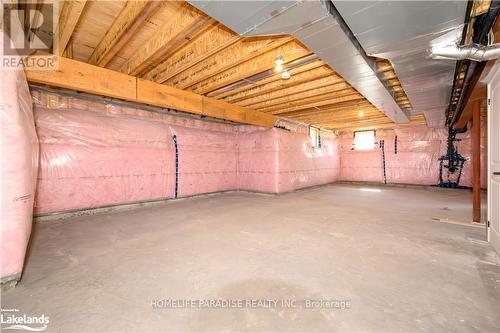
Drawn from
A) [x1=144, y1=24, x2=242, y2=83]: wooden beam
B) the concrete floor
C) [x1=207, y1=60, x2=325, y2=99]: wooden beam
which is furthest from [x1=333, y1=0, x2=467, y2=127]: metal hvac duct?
the concrete floor

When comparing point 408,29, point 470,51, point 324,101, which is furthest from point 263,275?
point 324,101

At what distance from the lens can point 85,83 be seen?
3.02m

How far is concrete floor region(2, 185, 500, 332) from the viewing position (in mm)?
1345

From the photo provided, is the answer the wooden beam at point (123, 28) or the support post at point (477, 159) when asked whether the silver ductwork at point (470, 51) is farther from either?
the wooden beam at point (123, 28)

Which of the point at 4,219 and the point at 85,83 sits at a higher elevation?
the point at 85,83

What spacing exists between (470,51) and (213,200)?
4.90 metres

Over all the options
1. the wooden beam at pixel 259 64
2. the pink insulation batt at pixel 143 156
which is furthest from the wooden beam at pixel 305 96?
the wooden beam at pixel 259 64

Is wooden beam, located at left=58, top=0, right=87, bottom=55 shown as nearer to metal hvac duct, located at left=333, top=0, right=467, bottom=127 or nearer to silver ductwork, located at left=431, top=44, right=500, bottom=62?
metal hvac duct, located at left=333, top=0, right=467, bottom=127

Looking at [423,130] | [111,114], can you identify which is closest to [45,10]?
[111,114]

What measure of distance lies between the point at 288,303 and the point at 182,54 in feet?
9.78

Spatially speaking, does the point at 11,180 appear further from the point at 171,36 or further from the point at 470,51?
the point at 470,51

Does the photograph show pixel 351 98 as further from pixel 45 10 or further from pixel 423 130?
pixel 423 130

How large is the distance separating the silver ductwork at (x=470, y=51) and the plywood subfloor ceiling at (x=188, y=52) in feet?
3.28

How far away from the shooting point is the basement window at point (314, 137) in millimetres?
7773
